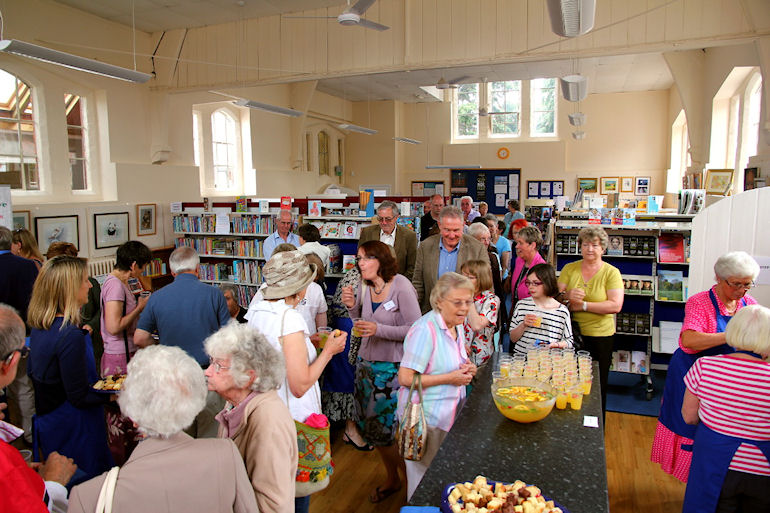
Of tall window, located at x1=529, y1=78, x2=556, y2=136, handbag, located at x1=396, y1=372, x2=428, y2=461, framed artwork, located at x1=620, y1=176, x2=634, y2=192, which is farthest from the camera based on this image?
tall window, located at x1=529, y1=78, x2=556, y2=136

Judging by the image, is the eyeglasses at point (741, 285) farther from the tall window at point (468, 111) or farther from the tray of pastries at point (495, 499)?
the tall window at point (468, 111)

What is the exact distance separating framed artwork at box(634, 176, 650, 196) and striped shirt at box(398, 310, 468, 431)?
602 inches

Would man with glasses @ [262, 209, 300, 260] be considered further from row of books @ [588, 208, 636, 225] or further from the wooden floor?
row of books @ [588, 208, 636, 225]

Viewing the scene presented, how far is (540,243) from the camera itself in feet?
15.6

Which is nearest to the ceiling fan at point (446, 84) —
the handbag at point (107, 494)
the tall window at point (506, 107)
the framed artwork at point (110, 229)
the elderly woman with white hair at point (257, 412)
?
the tall window at point (506, 107)

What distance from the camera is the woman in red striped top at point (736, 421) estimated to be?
2330 mm

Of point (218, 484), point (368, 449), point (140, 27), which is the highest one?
point (140, 27)

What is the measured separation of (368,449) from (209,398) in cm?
173

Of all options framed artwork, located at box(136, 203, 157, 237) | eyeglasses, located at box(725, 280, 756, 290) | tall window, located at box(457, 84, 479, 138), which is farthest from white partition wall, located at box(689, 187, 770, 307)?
tall window, located at box(457, 84, 479, 138)

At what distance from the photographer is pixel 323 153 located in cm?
1664

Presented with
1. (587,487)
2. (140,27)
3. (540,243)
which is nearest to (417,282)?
(540,243)

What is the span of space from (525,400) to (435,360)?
0.48m

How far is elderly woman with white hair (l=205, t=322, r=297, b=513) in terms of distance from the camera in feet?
5.98

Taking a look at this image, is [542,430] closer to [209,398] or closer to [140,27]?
[209,398]
